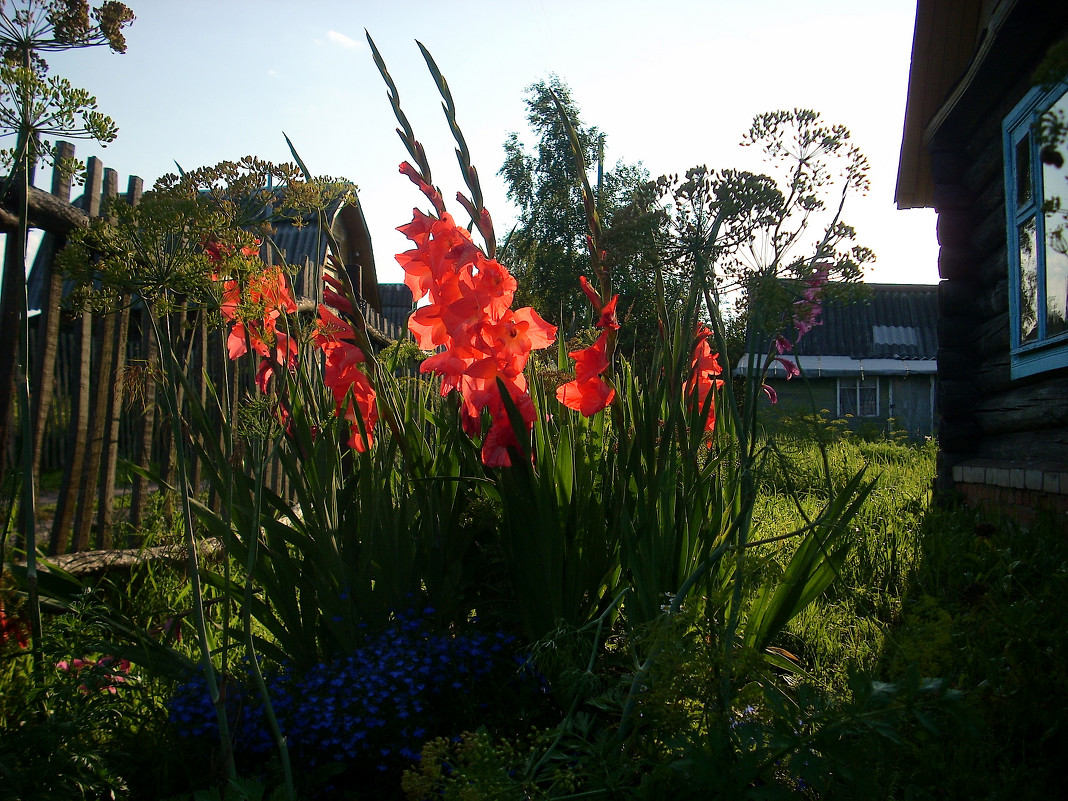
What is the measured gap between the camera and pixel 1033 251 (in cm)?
399

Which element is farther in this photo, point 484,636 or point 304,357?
point 304,357

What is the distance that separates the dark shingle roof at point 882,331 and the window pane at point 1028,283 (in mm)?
17401

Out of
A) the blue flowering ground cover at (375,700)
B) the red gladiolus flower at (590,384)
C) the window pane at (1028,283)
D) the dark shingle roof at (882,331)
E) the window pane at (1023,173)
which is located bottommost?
the blue flowering ground cover at (375,700)

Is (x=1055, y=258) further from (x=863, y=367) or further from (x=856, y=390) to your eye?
(x=863, y=367)

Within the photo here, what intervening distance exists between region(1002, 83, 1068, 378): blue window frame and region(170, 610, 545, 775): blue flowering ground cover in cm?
324

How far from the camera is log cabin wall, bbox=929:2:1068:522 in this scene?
12.4 ft

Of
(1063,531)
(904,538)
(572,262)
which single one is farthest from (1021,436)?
(572,262)

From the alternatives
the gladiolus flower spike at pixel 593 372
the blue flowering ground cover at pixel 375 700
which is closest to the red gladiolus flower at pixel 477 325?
the gladiolus flower spike at pixel 593 372

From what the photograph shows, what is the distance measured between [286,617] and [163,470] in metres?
2.01

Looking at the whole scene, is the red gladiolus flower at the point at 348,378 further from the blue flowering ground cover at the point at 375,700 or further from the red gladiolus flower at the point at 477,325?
the blue flowering ground cover at the point at 375,700

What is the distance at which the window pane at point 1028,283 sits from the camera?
3955 mm

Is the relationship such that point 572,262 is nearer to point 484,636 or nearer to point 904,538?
point 904,538

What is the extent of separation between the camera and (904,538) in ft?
11.5

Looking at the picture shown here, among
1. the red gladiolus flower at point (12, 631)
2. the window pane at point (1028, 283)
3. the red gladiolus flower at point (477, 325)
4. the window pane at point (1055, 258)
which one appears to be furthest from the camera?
the window pane at point (1028, 283)
